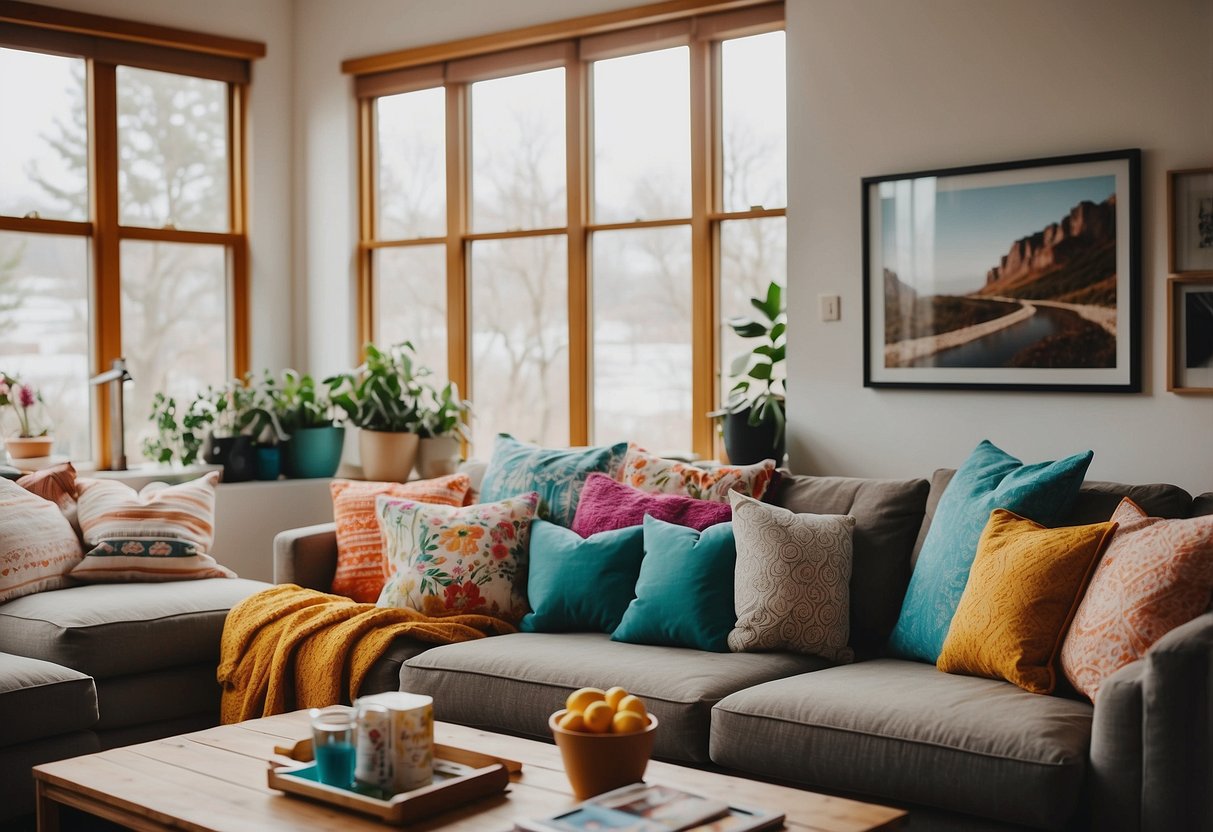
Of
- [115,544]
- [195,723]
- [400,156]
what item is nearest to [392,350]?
[400,156]

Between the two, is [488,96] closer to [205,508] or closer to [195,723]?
[205,508]

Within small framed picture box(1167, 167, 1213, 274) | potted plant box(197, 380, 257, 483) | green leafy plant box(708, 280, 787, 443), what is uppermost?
small framed picture box(1167, 167, 1213, 274)

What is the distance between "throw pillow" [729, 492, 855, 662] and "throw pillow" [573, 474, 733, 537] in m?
0.28

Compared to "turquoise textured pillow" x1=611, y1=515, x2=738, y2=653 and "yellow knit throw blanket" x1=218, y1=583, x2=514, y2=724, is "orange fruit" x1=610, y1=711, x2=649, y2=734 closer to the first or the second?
"turquoise textured pillow" x1=611, y1=515, x2=738, y2=653

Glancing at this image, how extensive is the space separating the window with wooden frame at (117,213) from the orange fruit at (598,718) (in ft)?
11.9

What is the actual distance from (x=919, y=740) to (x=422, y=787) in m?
0.99

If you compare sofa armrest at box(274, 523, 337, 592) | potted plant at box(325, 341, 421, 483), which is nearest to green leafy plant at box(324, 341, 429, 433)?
potted plant at box(325, 341, 421, 483)

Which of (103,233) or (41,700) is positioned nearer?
(41,700)

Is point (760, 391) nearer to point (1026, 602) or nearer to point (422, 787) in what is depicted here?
point (1026, 602)

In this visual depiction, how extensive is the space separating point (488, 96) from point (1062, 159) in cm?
247

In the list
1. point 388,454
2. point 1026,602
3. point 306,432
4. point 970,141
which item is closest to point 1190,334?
point 970,141

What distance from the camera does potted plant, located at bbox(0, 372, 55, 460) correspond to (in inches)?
188

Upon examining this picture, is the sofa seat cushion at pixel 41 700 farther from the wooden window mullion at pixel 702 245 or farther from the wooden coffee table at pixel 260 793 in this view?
the wooden window mullion at pixel 702 245

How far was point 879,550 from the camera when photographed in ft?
11.1
